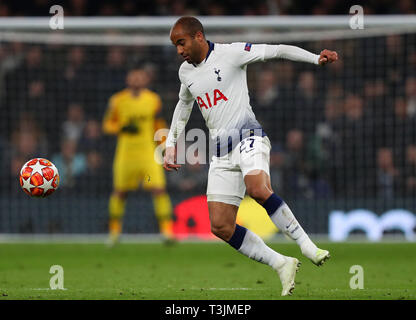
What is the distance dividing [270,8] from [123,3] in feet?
10.7

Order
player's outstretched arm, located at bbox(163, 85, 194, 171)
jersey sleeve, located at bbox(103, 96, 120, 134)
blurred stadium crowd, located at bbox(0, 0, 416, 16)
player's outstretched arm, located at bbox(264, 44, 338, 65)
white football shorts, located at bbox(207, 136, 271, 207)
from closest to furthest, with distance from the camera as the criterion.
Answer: player's outstretched arm, located at bbox(264, 44, 338, 65) < white football shorts, located at bbox(207, 136, 271, 207) < player's outstretched arm, located at bbox(163, 85, 194, 171) < jersey sleeve, located at bbox(103, 96, 120, 134) < blurred stadium crowd, located at bbox(0, 0, 416, 16)

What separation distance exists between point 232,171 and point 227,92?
0.60 m

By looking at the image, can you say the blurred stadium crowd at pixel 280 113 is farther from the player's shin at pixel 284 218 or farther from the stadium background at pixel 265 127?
the player's shin at pixel 284 218

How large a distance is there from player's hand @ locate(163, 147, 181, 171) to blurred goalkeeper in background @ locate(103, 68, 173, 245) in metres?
5.42

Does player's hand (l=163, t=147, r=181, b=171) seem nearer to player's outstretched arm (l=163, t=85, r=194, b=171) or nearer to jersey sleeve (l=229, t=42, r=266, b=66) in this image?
player's outstretched arm (l=163, t=85, r=194, b=171)

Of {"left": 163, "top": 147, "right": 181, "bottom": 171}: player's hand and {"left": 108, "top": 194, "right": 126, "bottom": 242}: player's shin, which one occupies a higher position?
{"left": 163, "top": 147, "right": 181, "bottom": 171}: player's hand

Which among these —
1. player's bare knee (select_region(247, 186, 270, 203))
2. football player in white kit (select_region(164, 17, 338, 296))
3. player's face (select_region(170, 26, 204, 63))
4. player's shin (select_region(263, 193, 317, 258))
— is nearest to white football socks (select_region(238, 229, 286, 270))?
football player in white kit (select_region(164, 17, 338, 296))

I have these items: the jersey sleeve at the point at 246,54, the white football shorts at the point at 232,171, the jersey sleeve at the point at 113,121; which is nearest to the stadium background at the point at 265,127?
the jersey sleeve at the point at 113,121

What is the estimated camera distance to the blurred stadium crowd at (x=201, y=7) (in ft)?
53.4

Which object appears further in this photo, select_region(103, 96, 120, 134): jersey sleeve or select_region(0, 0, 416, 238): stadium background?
select_region(0, 0, 416, 238): stadium background

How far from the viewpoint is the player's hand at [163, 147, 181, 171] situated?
263 inches

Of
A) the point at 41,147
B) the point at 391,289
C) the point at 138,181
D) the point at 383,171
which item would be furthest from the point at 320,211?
the point at 391,289

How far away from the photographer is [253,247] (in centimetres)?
641
